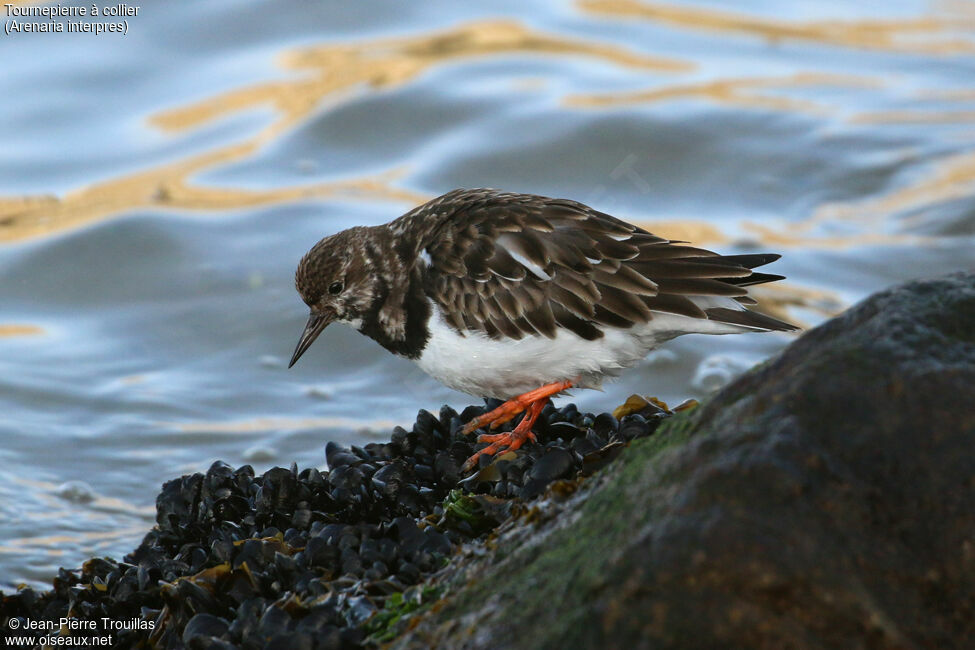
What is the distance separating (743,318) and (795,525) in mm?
1742

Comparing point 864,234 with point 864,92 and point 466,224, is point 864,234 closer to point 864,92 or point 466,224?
point 864,92

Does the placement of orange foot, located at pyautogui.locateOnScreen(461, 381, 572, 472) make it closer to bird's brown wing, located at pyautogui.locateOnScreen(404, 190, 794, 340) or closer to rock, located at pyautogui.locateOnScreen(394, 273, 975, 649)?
bird's brown wing, located at pyautogui.locateOnScreen(404, 190, 794, 340)

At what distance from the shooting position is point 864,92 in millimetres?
9969

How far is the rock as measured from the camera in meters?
2.09

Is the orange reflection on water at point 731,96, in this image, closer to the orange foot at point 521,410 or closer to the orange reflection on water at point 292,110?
the orange reflection on water at point 292,110

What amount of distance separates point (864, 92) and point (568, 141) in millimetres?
2851

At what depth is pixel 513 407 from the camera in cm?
396

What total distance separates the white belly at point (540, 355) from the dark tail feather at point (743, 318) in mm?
122

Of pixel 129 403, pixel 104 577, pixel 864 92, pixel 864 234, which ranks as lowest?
pixel 129 403

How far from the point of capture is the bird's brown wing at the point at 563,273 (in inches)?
154

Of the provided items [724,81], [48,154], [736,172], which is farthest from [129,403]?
[724,81]

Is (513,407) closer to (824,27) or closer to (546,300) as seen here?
(546,300)

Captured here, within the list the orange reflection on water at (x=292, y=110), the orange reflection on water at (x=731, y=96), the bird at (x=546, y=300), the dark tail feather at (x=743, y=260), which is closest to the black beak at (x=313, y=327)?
the bird at (x=546, y=300)

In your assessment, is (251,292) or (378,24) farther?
(378,24)
